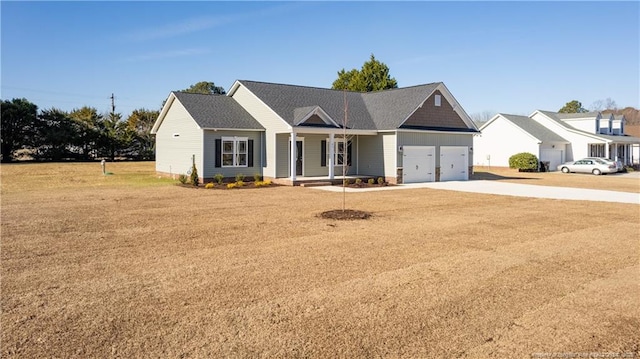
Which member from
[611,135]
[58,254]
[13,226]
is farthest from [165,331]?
[611,135]

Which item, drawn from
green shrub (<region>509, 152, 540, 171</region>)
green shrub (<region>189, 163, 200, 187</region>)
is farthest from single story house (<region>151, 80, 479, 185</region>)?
green shrub (<region>509, 152, 540, 171</region>)

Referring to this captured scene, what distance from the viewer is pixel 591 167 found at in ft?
117

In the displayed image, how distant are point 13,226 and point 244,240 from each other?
5.56 m

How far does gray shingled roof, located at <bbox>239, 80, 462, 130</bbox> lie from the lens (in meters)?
25.1

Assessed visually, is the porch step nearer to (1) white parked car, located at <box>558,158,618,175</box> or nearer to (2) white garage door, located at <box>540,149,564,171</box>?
(1) white parked car, located at <box>558,158,618,175</box>

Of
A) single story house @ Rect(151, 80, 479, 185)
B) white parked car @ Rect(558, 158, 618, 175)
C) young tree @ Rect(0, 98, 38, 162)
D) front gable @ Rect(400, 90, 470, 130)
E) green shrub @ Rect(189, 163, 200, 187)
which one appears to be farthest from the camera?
young tree @ Rect(0, 98, 38, 162)

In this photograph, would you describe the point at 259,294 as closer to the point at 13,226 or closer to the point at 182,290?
the point at 182,290

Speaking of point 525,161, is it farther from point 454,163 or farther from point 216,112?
point 216,112

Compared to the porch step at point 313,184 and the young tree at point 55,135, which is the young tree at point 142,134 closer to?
the young tree at point 55,135

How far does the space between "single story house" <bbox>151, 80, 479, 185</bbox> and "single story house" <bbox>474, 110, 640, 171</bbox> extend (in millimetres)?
13487

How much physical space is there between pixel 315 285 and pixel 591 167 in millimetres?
36267

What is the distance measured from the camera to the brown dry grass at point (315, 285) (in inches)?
176

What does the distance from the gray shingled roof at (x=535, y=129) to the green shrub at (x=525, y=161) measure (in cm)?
223

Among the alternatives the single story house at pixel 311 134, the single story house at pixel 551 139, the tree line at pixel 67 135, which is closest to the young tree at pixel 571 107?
the single story house at pixel 551 139
